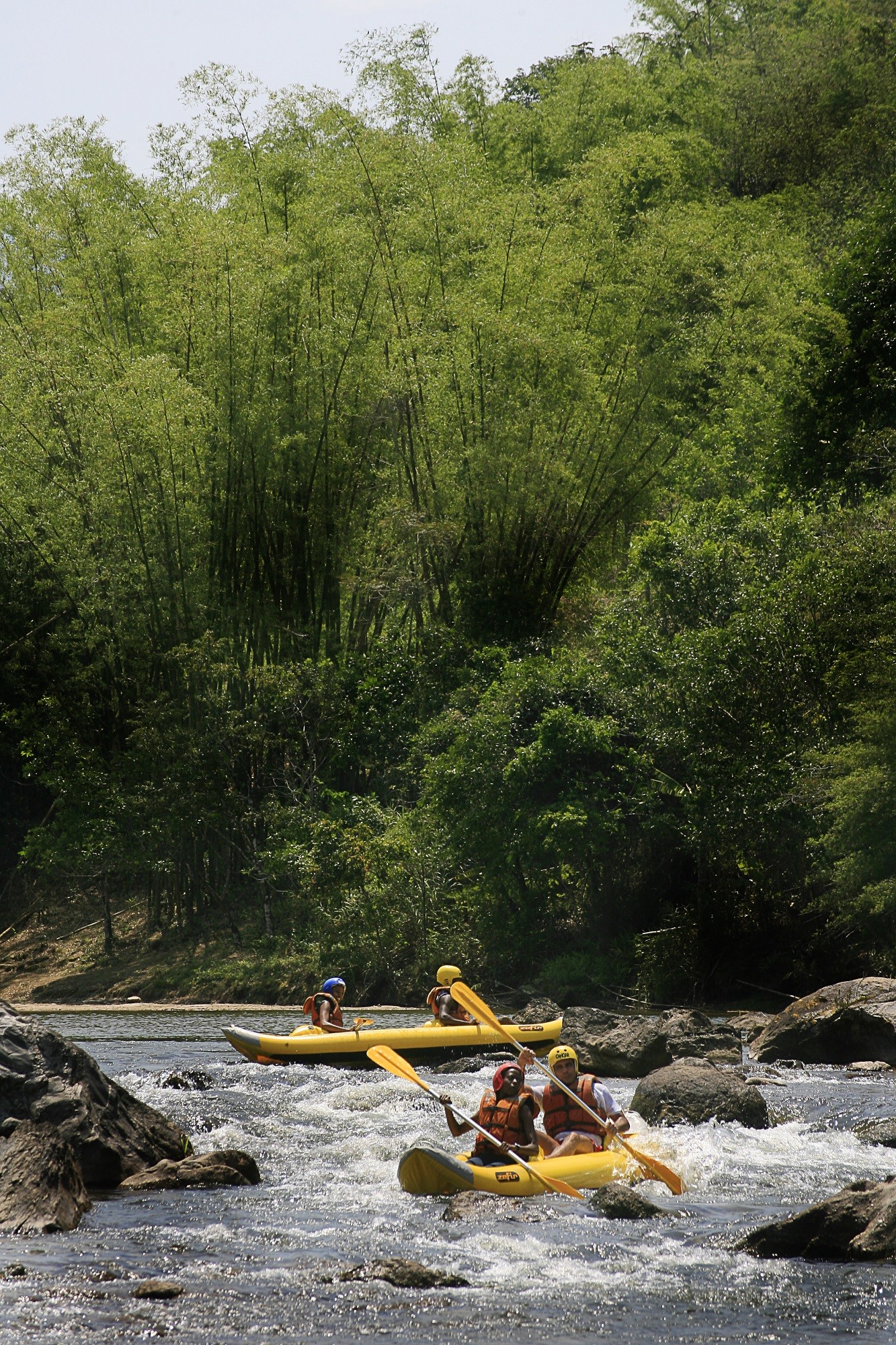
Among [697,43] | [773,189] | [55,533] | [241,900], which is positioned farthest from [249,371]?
[697,43]

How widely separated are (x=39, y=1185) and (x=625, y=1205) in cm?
255

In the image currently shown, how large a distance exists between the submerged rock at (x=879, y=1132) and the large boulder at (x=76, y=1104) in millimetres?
3760

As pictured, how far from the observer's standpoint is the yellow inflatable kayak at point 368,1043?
1023cm

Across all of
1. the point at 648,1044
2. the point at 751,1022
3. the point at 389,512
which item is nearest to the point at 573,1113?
the point at 648,1044

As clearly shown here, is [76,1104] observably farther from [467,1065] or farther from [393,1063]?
[467,1065]

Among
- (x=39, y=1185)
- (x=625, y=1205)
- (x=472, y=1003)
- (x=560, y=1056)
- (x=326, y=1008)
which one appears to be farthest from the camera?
(x=326, y=1008)

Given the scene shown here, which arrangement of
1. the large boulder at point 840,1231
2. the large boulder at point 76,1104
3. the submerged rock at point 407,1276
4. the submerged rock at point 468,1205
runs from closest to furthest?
the submerged rock at point 407,1276 < the large boulder at point 840,1231 < the submerged rock at point 468,1205 < the large boulder at point 76,1104

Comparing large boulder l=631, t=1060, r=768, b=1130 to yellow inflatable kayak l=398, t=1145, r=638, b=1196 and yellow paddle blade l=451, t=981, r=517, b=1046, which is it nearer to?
yellow paddle blade l=451, t=981, r=517, b=1046

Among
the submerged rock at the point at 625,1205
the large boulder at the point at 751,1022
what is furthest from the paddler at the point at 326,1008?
the submerged rock at the point at 625,1205

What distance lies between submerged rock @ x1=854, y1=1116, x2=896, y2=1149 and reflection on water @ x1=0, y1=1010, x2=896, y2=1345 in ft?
0.63

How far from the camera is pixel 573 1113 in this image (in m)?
6.78

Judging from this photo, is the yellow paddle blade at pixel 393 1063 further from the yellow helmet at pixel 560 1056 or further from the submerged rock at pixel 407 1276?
the submerged rock at pixel 407 1276

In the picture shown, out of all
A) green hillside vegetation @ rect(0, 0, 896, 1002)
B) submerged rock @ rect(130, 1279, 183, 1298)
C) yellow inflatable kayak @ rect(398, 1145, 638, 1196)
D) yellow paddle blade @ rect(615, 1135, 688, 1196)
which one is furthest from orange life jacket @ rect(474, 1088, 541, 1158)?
green hillside vegetation @ rect(0, 0, 896, 1002)

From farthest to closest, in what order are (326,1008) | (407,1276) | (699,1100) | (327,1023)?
(326,1008) → (327,1023) → (699,1100) → (407,1276)
